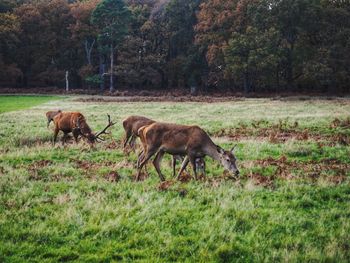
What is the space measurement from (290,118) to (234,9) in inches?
1605

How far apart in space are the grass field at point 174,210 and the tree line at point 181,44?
145 feet

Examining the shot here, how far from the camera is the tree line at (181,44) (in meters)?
54.9

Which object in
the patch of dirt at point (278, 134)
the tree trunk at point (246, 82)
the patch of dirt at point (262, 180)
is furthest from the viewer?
the tree trunk at point (246, 82)

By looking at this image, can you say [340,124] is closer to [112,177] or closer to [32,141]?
[112,177]

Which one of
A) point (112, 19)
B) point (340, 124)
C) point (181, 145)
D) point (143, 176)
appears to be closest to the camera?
point (181, 145)

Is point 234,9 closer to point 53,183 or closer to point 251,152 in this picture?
point 251,152

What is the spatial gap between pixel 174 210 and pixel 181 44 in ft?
218

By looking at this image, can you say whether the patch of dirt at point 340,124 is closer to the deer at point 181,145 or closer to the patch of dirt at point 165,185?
the deer at point 181,145

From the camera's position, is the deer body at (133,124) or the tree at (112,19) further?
the tree at (112,19)

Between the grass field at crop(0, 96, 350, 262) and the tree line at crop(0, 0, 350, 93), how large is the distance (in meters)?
44.3

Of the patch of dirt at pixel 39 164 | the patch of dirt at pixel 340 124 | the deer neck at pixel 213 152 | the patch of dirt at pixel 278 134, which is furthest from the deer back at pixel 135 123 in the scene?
the patch of dirt at pixel 340 124

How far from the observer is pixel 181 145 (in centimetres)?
1053

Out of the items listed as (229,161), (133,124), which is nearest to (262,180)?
(229,161)

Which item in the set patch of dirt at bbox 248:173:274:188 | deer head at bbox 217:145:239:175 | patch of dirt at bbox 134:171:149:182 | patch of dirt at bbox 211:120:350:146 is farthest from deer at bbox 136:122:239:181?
patch of dirt at bbox 211:120:350:146
